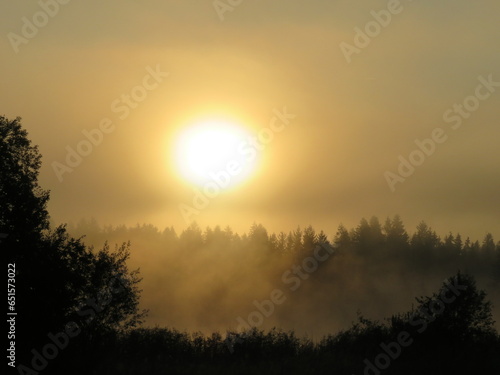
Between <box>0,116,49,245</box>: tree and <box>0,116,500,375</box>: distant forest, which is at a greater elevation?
<box>0,116,49,245</box>: tree

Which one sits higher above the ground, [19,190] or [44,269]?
[19,190]

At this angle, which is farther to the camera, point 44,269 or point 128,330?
point 128,330

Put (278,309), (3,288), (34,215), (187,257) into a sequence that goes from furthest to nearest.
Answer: (187,257) → (278,309) → (34,215) → (3,288)

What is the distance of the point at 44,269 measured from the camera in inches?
1268

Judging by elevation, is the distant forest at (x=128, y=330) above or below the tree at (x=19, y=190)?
below

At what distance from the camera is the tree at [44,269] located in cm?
3134

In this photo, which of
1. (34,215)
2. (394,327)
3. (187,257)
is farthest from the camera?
(187,257)

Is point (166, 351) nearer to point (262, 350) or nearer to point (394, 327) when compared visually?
point (262, 350)

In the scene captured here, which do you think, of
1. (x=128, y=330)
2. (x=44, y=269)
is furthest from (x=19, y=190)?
(x=128, y=330)

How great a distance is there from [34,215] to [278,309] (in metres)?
122

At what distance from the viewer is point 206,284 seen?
561 ft

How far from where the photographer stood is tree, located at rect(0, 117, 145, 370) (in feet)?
103

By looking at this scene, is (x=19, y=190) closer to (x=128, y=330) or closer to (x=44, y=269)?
(x=44, y=269)

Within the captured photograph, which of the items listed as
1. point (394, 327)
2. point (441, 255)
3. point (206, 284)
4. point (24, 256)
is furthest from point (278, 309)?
point (24, 256)
